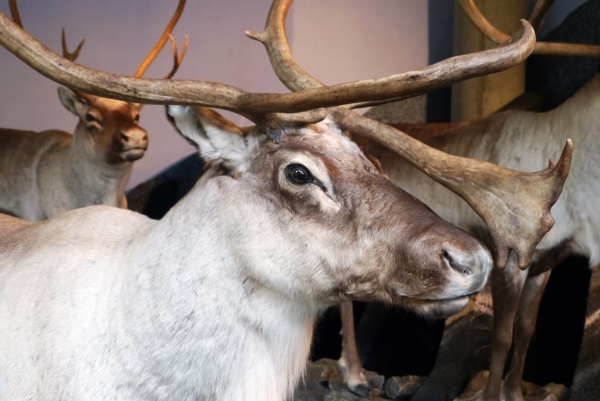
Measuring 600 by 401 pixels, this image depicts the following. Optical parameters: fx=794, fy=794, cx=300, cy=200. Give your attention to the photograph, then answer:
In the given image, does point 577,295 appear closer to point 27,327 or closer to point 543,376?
point 543,376

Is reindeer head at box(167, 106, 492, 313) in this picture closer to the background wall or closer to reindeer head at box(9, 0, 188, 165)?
reindeer head at box(9, 0, 188, 165)

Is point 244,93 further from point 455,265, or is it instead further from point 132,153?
point 132,153

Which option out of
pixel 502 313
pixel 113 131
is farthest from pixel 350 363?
pixel 113 131

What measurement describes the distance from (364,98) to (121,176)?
2.38m

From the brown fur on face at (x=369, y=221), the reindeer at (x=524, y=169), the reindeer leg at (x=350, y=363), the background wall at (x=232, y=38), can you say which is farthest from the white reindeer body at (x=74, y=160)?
the brown fur on face at (x=369, y=221)

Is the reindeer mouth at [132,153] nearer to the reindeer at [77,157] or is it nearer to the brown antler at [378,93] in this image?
the reindeer at [77,157]

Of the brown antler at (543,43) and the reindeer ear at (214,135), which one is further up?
the brown antler at (543,43)

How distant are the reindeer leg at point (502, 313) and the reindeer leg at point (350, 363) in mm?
535

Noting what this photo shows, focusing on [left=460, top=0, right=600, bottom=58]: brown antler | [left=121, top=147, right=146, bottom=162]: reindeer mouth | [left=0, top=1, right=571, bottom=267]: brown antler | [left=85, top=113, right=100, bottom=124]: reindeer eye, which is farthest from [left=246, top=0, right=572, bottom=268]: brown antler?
[left=85, top=113, right=100, bottom=124]: reindeer eye

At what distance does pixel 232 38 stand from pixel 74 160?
1.04 metres

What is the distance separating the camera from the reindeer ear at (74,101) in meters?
3.58

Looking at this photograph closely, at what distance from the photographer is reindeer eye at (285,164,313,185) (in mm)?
1536

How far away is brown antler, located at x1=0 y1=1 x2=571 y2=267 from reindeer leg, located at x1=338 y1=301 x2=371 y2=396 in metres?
1.70

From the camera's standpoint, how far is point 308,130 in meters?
1.64
